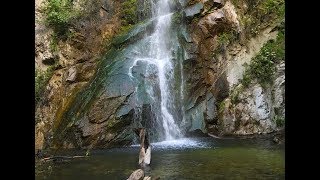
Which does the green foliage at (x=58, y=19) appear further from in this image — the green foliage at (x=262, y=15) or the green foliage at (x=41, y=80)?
the green foliage at (x=262, y=15)

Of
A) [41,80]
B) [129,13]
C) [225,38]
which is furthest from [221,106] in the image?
[41,80]

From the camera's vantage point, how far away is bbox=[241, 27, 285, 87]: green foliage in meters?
17.4

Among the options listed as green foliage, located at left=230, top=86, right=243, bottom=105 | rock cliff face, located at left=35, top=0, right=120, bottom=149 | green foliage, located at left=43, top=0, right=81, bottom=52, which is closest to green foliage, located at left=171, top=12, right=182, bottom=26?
rock cliff face, located at left=35, top=0, right=120, bottom=149

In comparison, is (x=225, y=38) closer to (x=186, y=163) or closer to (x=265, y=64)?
(x=265, y=64)

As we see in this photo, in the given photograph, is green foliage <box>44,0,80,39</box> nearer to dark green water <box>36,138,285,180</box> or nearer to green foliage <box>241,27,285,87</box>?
dark green water <box>36,138,285,180</box>

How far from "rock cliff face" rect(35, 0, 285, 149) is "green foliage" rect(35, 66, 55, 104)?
0.69 ft

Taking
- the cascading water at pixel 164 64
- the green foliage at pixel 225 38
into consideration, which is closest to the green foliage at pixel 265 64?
the green foliage at pixel 225 38

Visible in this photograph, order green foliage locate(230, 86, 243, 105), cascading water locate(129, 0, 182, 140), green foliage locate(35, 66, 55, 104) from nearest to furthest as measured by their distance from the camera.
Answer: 1. cascading water locate(129, 0, 182, 140)
2. green foliage locate(230, 86, 243, 105)
3. green foliage locate(35, 66, 55, 104)

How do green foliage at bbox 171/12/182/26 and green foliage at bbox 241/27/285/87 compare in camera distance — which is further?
green foliage at bbox 171/12/182/26

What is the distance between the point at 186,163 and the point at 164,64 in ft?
24.8

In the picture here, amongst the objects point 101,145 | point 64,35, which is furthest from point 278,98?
point 64,35

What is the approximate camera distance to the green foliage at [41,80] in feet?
57.6

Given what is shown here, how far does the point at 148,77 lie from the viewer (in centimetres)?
1684
